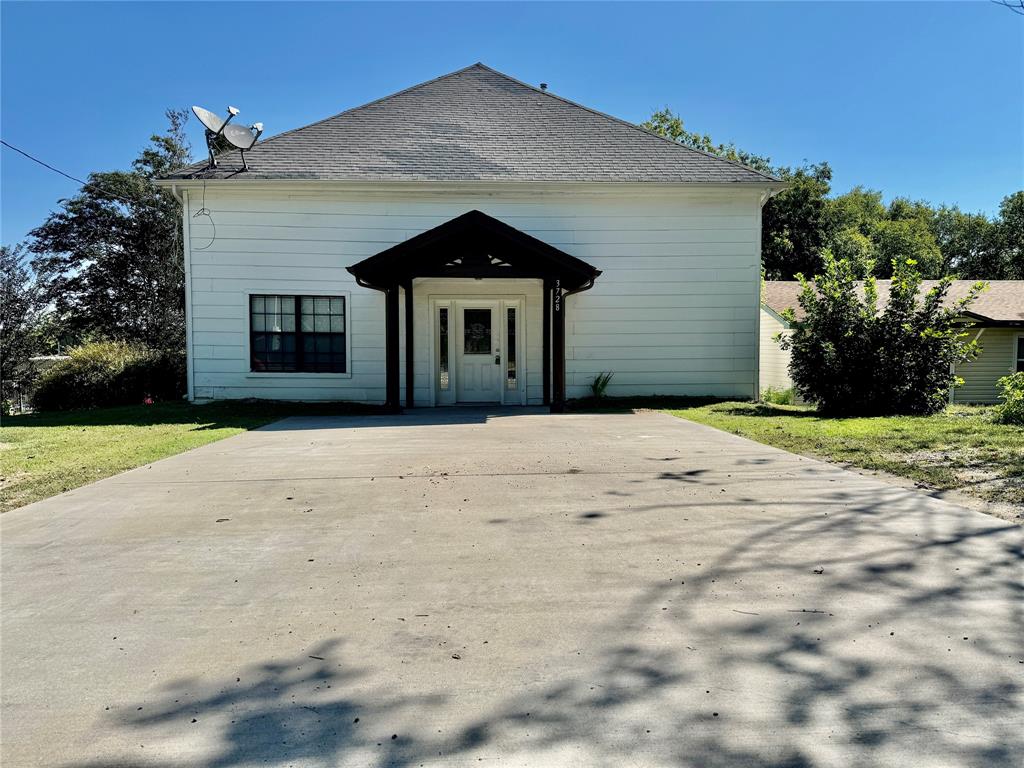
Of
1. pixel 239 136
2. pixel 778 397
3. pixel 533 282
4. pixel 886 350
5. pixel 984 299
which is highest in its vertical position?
pixel 239 136

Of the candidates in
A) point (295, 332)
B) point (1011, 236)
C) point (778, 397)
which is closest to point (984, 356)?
point (778, 397)

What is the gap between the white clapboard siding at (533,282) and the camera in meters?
13.6

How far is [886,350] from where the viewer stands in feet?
38.6

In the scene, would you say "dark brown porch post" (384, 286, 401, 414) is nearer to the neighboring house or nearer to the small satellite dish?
the small satellite dish

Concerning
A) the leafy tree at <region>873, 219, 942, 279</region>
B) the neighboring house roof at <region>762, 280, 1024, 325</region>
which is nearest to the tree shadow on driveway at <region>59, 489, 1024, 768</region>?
the neighboring house roof at <region>762, 280, 1024, 325</region>

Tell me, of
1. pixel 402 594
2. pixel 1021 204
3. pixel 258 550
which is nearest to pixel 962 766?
pixel 402 594

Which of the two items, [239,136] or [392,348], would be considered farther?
[239,136]

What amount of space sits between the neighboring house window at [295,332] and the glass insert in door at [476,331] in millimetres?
2625

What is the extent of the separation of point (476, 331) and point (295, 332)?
3858mm

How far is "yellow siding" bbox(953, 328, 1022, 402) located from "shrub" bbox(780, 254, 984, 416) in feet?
38.2

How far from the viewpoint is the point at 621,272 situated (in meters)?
14.0

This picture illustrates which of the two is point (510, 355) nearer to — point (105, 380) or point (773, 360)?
point (105, 380)

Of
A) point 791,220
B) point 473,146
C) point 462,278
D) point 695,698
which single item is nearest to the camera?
point 695,698

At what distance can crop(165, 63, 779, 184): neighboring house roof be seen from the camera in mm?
13688
